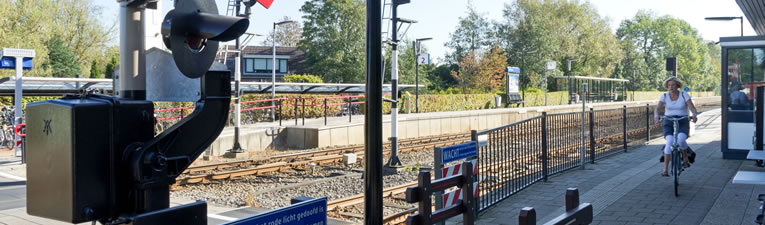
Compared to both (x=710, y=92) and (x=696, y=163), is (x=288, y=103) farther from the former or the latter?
(x=710, y=92)

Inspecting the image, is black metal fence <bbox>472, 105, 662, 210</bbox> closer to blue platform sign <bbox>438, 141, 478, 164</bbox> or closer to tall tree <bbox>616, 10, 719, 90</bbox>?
blue platform sign <bbox>438, 141, 478, 164</bbox>

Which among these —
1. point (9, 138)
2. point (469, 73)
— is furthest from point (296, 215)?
point (469, 73)

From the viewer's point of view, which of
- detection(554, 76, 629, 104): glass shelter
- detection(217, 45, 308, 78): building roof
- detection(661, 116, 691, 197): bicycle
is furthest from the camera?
detection(217, 45, 308, 78): building roof

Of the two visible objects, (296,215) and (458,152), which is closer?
(296,215)

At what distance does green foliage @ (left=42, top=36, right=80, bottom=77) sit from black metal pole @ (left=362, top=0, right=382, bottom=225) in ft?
138

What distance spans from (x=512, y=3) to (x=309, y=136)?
4502 cm

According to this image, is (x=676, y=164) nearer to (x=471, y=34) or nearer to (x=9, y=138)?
(x=9, y=138)

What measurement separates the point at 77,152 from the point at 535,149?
28.2ft

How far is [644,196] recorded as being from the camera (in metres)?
8.49

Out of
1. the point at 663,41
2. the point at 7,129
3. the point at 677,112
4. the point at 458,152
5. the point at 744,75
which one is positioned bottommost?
the point at 7,129

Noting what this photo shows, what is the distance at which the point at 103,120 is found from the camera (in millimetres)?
1945

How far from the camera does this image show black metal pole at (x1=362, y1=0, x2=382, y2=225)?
11.1ft

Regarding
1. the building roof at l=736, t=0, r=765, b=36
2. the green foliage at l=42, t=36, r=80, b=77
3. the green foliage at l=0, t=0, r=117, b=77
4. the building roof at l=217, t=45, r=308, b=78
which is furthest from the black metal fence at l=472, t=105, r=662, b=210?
the building roof at l=217, t=45, r=308, b=78

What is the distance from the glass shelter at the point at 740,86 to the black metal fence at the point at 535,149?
7.70ft
